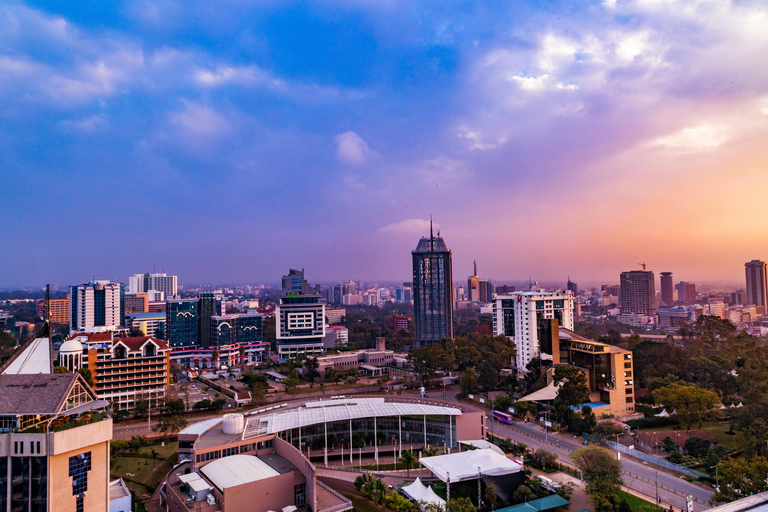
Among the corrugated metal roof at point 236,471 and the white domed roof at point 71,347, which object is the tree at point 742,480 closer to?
the corrugated metal roof at point 236,471

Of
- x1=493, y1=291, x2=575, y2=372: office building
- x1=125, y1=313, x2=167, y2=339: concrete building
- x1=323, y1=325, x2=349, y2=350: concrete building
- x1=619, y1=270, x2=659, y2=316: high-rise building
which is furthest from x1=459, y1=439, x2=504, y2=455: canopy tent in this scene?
x1=619, y1=270, x2=659, y2=316: high-rise building

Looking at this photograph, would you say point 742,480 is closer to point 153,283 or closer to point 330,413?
point 330,413

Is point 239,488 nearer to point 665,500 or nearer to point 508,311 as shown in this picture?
point 665,500

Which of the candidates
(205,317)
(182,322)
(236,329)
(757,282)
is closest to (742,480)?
(236,329)

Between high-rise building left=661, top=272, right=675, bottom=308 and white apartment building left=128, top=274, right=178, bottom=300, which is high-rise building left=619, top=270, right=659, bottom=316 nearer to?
high-rise building left=661, top=272, right=675, bottom=308

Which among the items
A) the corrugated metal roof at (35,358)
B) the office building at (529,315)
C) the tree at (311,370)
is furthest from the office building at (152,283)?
the corrugated metal roof at (35,358)
